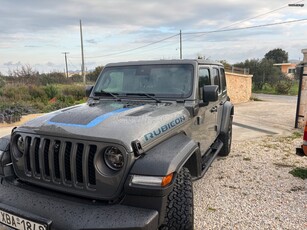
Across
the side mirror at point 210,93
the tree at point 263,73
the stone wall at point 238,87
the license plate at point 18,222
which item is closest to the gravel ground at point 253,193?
the side mirror at point 210,93

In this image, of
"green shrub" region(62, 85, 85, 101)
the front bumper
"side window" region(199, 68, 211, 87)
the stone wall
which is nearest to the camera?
the front bumper

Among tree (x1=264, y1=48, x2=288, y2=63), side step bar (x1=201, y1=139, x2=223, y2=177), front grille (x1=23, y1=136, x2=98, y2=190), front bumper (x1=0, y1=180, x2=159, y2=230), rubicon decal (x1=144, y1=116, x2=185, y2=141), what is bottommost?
side step bar (x1=201, y1=139, x2=223, y2=177)

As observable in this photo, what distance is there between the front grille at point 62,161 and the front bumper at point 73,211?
13 cm

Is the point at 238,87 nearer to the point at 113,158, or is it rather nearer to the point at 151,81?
the point at 151,81

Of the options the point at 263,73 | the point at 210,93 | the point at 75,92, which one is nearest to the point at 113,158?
the point at 210,93

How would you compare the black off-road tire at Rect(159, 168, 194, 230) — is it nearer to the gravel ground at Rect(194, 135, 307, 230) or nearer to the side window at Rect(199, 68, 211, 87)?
the gravel ground at Rect(194, 135, 307, 230)

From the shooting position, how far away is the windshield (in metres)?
3.74

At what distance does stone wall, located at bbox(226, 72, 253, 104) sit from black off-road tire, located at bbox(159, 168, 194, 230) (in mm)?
15595

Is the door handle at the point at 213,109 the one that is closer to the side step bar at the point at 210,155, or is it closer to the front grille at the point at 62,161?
the side step bar at the point at 210,155

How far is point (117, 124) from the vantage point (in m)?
2.63

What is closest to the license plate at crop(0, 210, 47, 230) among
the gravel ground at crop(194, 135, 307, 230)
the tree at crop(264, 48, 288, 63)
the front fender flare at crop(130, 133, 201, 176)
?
the front fender flare at crop(130, 133, 201, 176)

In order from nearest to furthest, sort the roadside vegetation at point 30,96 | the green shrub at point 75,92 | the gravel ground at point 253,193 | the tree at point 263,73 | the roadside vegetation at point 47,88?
the gravel ground at point 253,193 → the roadside vegetation at point 30,96 → the roadside vegetation at point 47,88 → the green shrub at point 75,92 → the tree at point 263,73

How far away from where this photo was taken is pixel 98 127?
2521 millimetres

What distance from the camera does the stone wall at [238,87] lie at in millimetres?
17875
